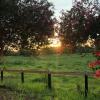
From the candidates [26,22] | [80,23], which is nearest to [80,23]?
[80,23]

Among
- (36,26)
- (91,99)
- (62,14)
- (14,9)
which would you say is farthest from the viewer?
(62,14)

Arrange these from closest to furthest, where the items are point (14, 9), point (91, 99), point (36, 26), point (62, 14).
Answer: point (91, 99)
point (14, 9)
point (36, 26)
point (62, 14)

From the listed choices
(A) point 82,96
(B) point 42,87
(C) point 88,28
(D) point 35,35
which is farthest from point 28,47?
(A) point 82,96

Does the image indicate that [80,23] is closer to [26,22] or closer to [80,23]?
[80,23]

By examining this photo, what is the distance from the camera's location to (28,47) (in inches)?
776

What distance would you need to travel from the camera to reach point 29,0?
62.5 ft

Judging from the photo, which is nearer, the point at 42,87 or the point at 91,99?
the point at 91,99

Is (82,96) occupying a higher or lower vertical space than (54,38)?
lower

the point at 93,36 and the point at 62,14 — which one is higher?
the point at 62,14

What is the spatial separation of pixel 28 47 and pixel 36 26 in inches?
51.0

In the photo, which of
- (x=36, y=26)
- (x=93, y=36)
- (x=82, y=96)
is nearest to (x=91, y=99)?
(x=82, y=96)

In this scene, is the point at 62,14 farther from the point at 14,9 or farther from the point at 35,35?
the point at 14,9

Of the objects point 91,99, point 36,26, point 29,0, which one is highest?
point 29,0

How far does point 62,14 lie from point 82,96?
5.83 metres
